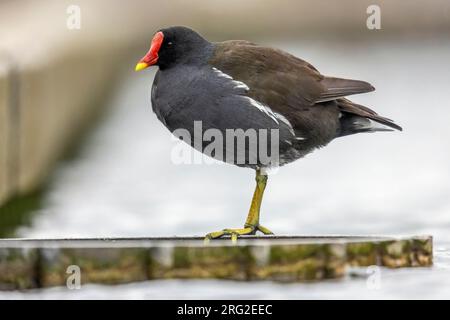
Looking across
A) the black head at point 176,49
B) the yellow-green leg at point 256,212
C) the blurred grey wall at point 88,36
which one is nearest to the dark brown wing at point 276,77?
the black head at point 176,49

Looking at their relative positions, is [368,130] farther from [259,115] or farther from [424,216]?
[424,216]

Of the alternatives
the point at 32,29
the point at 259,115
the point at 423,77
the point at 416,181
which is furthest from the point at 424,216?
the point at 423,77

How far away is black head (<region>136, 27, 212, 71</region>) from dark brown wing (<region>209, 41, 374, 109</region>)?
0.36ft

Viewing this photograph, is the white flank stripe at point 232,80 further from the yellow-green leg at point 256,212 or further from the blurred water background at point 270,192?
the blurred water background at point 270,192

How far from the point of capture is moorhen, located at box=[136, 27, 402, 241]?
26.2 feet

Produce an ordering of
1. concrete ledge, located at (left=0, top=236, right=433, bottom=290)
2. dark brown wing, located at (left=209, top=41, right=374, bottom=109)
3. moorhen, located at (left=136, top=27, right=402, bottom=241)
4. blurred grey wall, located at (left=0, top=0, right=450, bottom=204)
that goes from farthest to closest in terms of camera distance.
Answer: blurred grey wall, located at (left=0, top=0, right=450, bottom=204) < dark brown wing, located at (left=209, top=41, right=374, bottom=109) < moorhen, located at (left=136, top=27, right=402, bottom=241) < concrete ledge, located at (left=0, top=236, right=433, bottom=290)

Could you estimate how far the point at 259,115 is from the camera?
815 centimetres

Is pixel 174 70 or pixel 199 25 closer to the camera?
pixel 174 70

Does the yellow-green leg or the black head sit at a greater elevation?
the black head

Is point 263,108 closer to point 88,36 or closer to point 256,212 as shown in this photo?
point 256,212

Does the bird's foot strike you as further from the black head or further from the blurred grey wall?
the blurred grey wall

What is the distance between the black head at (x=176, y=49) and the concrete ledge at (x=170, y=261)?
148 centimetres

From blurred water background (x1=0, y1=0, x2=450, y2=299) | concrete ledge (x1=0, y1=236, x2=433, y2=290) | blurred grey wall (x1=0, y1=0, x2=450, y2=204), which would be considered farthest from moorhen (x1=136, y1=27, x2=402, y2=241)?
blurred grey wall (x1=0, y1=0, x2=450, y2=204)

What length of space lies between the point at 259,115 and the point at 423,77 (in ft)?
61.8
